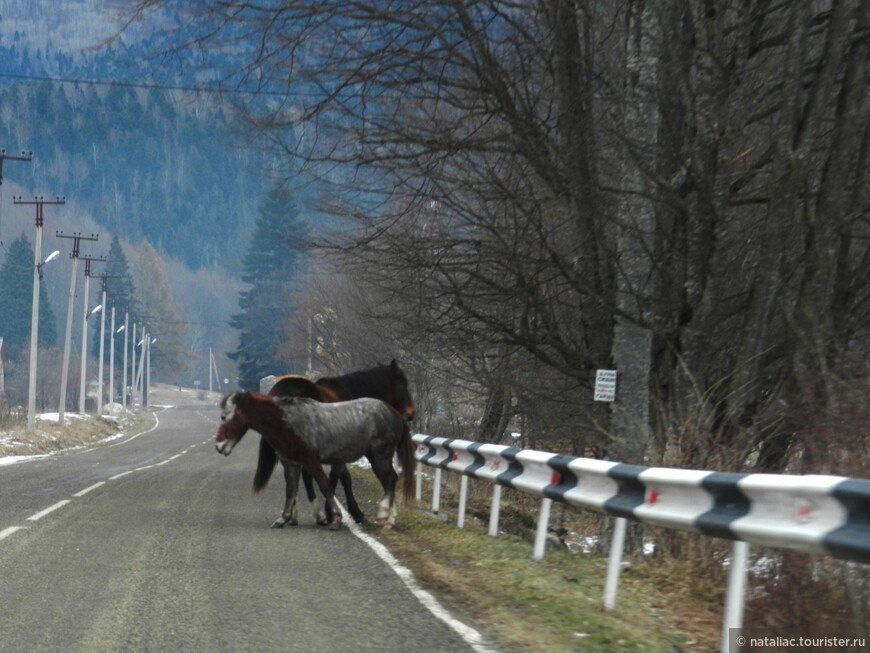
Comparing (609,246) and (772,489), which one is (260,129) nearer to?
(609,246)

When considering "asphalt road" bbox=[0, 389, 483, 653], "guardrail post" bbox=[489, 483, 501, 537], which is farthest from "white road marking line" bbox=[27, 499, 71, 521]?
"guardrail post" bbox=[489, 483, 501, 537]

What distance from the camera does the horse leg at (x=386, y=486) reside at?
12.8 m

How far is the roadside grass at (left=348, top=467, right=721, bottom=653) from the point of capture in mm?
7031

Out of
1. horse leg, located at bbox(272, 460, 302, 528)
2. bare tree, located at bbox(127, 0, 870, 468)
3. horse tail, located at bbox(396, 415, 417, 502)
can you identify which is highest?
bare tree, located at bbox(127, 0, 870, 468)

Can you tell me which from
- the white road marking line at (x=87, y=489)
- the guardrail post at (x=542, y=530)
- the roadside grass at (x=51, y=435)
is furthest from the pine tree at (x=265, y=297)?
the guardrail post at (x=542, y=530)

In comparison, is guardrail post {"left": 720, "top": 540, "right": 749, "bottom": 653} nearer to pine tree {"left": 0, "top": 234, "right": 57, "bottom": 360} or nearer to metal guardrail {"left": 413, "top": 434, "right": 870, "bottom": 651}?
metal guardrail {"left": 413, "top": 434, "right": 870, "bottom": 651}

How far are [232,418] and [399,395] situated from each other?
137 inches

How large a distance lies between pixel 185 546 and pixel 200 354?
186727 mm

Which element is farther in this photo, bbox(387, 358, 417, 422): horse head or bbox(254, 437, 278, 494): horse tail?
bbox(387, 358, 417, 422): horse head

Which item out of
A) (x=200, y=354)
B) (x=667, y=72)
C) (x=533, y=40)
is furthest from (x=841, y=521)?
(x=200, y=354)

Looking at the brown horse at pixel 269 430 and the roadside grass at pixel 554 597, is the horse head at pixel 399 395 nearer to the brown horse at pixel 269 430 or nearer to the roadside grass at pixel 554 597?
the brown horse at pixel 269 430

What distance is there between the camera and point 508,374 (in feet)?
58.1
